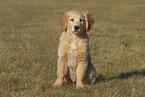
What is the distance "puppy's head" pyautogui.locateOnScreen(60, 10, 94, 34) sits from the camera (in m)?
3.88

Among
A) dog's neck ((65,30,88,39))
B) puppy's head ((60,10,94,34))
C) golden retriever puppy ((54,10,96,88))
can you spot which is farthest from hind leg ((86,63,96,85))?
puppy's head ((60,10,94,34))

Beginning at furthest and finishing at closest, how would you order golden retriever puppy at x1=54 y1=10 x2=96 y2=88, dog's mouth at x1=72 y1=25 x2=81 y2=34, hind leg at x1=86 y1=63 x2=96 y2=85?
1. hind leg at x1=86 y1=63 x2=96 y2=85
2. golden retriever puppy at x1=54 y1=10 x2=96 y2=88
3. dog's mouth at x1=72 y1=25 x2=81 y2=34

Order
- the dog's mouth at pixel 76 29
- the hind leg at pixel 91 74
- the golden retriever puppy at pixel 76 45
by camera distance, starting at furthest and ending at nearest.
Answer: the hind leg at pixel 91 74
the golden retriever puppy at pixel 76 45
the dog's mouth at pixel 76 29

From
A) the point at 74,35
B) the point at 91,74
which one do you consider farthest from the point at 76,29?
the point at 91,74

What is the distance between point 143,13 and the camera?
22688 mm

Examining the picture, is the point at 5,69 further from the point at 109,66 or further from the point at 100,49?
the point at 100,49

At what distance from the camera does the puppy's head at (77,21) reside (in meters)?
3.88

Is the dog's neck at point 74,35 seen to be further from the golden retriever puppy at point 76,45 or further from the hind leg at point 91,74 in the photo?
the hind leg at point 91,74

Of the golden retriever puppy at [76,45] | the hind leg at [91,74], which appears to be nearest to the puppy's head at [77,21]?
the golden retriever puppy at [76,45]

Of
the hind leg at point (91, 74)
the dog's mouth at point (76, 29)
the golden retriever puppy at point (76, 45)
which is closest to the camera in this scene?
the dog's mouth at point (76, 29)

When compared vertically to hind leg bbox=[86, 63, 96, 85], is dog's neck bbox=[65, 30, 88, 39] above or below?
above

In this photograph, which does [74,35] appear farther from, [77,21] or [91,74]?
[91,74]

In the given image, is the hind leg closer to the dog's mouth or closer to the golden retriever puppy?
the golden retriever puppy

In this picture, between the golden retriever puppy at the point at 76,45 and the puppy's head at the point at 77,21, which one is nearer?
the puppy's head at the point at 77,21
